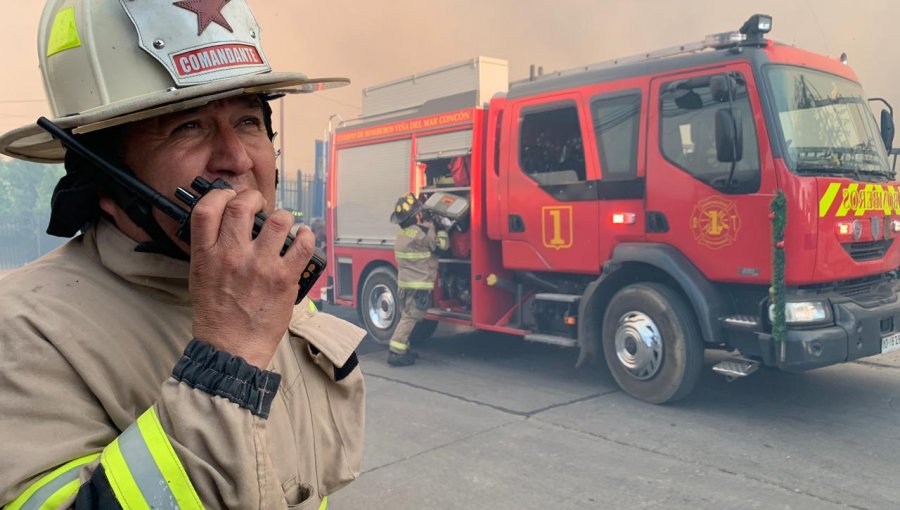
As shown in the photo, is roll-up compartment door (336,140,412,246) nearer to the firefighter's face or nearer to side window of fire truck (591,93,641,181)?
side window of fire truck (591,93,641,181)

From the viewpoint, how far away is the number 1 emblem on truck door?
5.64 metres

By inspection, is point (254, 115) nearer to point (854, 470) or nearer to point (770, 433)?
point (854, 470)

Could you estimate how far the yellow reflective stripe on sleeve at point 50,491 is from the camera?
811 mm

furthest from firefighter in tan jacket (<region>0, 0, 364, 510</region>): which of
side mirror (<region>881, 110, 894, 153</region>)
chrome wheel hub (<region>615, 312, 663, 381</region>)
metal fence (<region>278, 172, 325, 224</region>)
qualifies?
metal fence (<region>278, 172, 325, 224</region>)

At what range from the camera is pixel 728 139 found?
179 inches

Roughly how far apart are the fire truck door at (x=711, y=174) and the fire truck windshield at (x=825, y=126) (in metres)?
0.20

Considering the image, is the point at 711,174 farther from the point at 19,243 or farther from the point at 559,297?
the point at 19,243

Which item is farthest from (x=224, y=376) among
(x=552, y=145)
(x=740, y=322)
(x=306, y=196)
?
(x=306, y=196)

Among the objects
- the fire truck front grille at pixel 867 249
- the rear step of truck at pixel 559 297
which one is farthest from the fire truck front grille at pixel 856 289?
the rear step of truck at pixel 559 297

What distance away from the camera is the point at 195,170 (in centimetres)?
107

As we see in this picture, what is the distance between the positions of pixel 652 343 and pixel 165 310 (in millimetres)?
4396

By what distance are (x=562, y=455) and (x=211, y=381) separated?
3.42 metres

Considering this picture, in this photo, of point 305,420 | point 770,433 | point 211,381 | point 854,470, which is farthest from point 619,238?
point 211,381

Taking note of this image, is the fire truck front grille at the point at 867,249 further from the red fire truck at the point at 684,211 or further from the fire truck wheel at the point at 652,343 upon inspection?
the fire truck wheel at the point at 652,343
